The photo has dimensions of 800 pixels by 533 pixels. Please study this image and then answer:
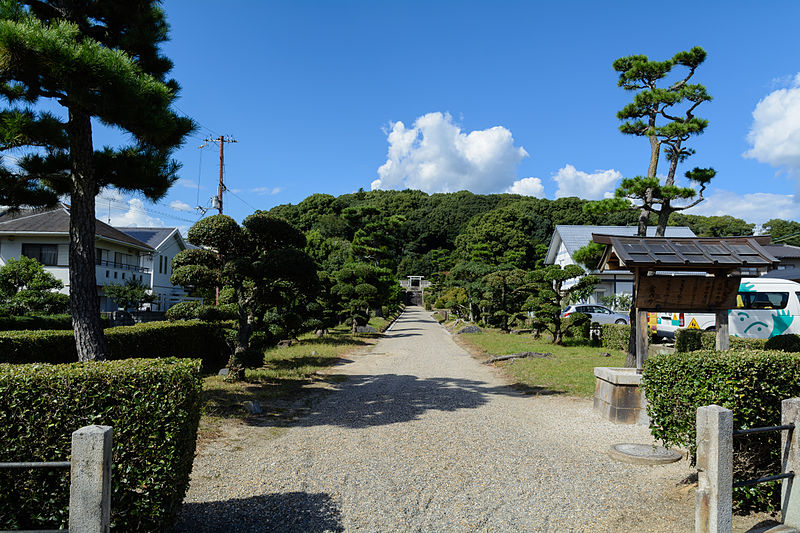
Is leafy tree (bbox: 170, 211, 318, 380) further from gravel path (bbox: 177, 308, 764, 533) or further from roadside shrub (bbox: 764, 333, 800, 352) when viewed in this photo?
roadside shrub (bbox: 764, 333, 800, 352)

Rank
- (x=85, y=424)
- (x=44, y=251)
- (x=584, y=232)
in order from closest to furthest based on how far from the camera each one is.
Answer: (x=85, y=424), (x=44, y=251), (x=584, y=232)

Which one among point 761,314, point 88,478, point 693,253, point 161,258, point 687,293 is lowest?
point 88,478

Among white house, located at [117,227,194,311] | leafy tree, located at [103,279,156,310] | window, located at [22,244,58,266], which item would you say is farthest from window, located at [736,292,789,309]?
white house, located at [117,227,194,311]

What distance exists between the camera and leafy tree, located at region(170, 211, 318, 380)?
855cm

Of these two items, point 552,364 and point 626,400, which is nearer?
point 626,400

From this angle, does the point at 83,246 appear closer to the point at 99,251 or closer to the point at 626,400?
the point at 626,400

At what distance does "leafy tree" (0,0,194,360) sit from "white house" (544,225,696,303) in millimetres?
24598

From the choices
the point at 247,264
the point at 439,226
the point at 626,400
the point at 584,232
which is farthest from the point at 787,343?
the point at 439,226

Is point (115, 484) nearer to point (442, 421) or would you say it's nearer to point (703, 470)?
point (703, 470)

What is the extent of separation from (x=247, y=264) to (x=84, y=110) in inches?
151

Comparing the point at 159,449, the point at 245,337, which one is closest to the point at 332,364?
the point at 245,337

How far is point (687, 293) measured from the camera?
722 cm

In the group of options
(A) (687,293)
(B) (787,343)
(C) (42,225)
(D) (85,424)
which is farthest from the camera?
(C) (42,225)

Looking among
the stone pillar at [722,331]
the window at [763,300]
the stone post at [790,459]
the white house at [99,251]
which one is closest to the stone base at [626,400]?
the stone pillar at [722,331]
